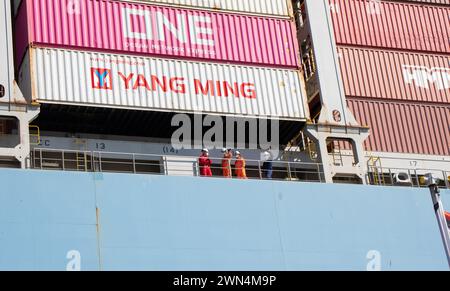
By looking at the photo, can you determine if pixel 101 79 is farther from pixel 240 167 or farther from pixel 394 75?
pixel 394 75

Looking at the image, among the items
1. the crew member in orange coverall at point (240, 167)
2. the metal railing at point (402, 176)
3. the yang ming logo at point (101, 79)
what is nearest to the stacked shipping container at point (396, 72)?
the metal railing at point (402, 176)

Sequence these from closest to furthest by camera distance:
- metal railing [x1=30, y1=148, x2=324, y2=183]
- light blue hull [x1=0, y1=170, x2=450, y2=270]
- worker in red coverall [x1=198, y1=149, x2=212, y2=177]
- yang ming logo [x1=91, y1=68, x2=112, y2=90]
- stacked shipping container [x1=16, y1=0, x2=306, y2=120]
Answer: light blue hull [x1=0, y1=170, x2=450, y2=270] → stacked shipping container [x1=16, y1=0, x2=306, y2=120] → yang ming logo [x1=91, y1=68, x2=112, y2=90] → worker in red coverall [x1=198, y1=149, x2=212, y2=177] → metal railing [x1=30, y1=148, x2=324, y2=183]

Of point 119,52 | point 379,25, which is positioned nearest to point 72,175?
point 119,52

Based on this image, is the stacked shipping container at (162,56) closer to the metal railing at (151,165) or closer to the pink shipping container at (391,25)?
the metal railing at (151,165)

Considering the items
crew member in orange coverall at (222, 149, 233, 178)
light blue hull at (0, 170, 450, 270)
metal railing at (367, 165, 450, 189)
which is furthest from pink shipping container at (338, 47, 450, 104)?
crew member in orange coverall at (222, 149, 233, 178)

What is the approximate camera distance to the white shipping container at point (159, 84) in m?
19.9

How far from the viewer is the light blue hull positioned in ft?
57.1

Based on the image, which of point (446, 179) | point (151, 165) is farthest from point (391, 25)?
point (151, 165)

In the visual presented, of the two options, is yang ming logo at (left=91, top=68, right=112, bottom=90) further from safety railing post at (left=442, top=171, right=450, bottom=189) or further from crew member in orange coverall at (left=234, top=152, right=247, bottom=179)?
safety railing post at (left=442, top=171, right=450, bottom=189)

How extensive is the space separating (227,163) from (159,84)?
2769 millimetres

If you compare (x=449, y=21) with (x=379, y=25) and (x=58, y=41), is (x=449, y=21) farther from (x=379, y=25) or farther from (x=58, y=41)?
(x=58, y=41)

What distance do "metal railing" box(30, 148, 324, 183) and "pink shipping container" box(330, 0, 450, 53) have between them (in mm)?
5083

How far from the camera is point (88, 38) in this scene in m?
20.6

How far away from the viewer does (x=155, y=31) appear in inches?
846
